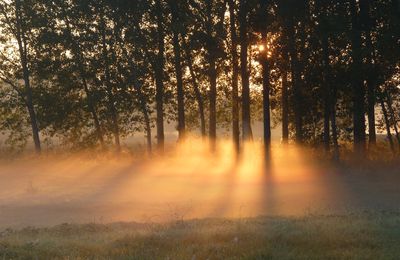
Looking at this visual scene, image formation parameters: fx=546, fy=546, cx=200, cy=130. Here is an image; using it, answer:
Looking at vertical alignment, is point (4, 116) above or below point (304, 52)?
below

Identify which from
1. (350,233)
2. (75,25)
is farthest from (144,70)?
(350,233)

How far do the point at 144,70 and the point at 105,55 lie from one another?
9.07ft

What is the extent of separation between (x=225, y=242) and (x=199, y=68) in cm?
2553

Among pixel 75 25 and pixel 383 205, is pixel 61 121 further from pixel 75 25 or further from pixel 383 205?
pixel 383 205

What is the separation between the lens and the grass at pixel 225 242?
320 inches

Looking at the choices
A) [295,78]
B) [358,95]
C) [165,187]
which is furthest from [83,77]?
[358,95]

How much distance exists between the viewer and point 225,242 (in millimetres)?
9023

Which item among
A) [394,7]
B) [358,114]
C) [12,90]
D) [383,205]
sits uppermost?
[394,7]

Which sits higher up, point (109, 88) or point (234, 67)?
point (234, 67)

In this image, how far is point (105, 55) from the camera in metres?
34.1

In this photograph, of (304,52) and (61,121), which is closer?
(304,52)

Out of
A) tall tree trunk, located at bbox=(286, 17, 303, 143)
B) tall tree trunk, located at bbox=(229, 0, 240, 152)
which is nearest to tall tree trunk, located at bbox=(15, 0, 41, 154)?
tall tree trunk, located at bbox=(229, 0, 240, 152)

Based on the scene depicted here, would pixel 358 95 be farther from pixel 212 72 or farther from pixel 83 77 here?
pixel 83 77

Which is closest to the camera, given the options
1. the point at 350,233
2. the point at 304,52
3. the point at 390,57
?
the point at 350,233
